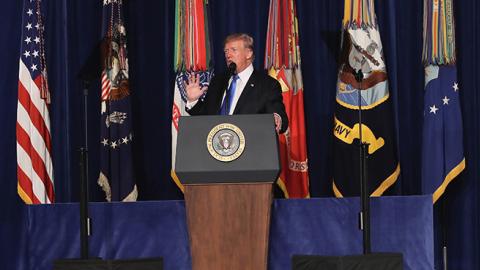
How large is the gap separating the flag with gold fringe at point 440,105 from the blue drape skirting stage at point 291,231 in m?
1.62

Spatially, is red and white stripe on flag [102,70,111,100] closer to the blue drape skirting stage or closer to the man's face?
the man's face

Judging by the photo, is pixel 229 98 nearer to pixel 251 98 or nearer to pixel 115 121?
pixel 251 98

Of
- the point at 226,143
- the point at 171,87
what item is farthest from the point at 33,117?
the point at 226,143

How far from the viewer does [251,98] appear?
495cm

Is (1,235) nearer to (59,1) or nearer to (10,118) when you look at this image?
(10,118)

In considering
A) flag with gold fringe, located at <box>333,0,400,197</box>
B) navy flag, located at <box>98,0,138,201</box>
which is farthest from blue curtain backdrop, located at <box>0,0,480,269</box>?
navy flag, located at <box>98,0,138,201</box>

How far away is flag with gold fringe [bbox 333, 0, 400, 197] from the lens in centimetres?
614

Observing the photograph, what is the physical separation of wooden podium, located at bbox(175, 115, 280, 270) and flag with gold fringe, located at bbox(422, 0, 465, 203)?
2.34 m

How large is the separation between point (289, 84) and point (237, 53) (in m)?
1.48

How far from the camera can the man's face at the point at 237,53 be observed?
15.9 ft

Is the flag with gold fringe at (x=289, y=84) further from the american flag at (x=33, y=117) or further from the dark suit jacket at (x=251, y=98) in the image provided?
the american flag at (x=33, y=117)

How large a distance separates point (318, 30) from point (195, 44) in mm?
1132

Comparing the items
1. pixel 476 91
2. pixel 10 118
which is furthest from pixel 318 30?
pixel 10 118

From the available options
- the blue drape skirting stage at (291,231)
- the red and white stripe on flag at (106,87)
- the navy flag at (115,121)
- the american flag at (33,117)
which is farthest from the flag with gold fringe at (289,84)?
the american flag at (33,117)
